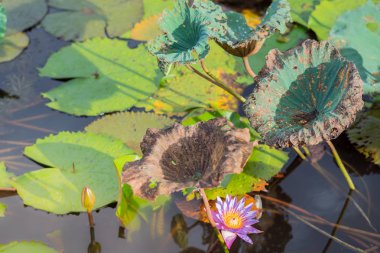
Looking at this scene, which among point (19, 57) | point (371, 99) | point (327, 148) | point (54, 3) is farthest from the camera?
point (54, 3)

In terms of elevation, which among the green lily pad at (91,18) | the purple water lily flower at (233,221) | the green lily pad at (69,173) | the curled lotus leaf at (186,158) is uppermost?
the curled lotus leaf at (186,158)

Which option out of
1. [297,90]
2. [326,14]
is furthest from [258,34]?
[326,14]

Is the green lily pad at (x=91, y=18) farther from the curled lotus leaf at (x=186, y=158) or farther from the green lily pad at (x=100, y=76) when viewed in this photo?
the curled lotus leaf at (x=186, y=158)

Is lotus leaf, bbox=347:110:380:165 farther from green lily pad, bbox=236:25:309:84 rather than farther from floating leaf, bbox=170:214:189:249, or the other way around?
floating leaf, bbox=170:214:189:249

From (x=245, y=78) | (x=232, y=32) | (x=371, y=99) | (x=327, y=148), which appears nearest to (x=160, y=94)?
(x=245, y=78)

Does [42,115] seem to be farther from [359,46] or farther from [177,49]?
[359,46]

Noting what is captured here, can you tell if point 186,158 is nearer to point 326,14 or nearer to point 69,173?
point 69,173

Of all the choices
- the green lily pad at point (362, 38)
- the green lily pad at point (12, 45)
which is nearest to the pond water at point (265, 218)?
the green lily pad at point (362, 38)
